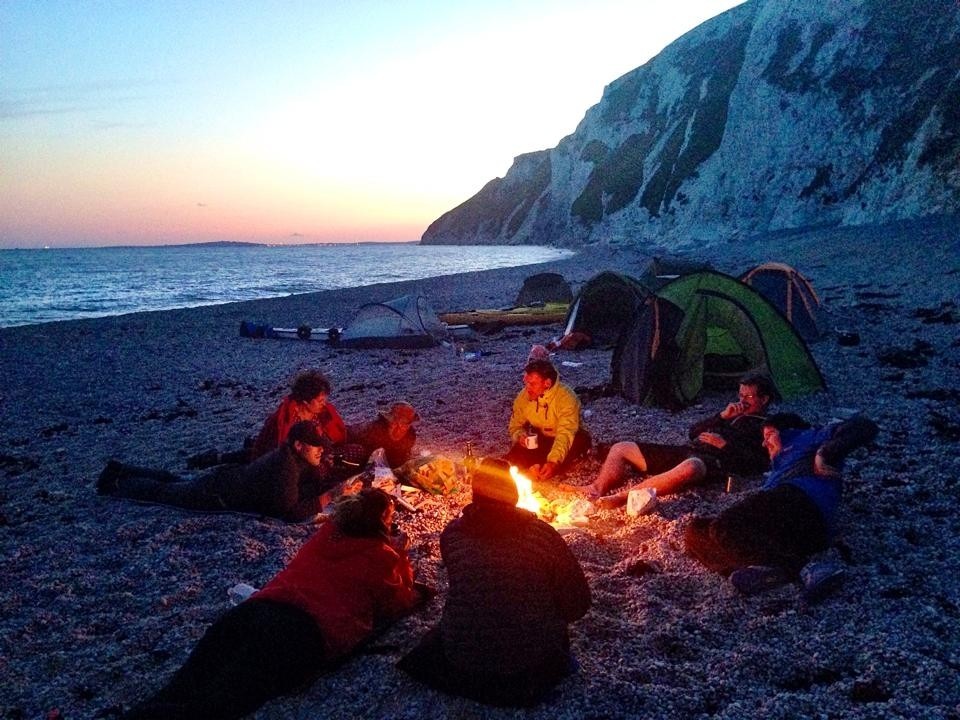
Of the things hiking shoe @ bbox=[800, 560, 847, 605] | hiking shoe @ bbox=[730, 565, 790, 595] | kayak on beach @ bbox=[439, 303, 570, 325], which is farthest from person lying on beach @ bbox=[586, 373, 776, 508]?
kayak on beach @ bbox=[439, 303, 570, 325]

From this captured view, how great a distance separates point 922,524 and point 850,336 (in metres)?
8.80

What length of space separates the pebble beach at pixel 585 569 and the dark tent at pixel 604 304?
3171 millimetres

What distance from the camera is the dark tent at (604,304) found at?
1672cm

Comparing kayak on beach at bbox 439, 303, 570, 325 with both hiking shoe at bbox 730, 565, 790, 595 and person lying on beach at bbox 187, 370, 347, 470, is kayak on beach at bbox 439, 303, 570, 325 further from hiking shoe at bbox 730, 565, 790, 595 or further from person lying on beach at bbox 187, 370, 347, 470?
hiking shoe at bbox 730, 565, 790, 595

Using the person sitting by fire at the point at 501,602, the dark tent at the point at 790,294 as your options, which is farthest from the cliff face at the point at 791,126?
the person sitting by fire at the point at 501,602

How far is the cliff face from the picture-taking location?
36188mm

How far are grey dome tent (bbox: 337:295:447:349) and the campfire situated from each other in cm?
1117

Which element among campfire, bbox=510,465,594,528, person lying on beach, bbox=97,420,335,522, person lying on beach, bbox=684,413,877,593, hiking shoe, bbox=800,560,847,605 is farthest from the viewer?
person lying on beach, bbox=97,420,335,522

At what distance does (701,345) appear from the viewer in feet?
35.7

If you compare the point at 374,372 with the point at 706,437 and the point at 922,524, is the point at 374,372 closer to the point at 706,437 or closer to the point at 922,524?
the point at 706,437

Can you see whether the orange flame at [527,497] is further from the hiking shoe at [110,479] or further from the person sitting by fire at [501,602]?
the hiking shoe at [110,479]

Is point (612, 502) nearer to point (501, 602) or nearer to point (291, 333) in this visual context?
point (501, 602)

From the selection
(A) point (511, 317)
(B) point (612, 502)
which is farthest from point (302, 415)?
(A) point (511, 317)

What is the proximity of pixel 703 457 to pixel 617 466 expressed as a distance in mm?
→ 933
